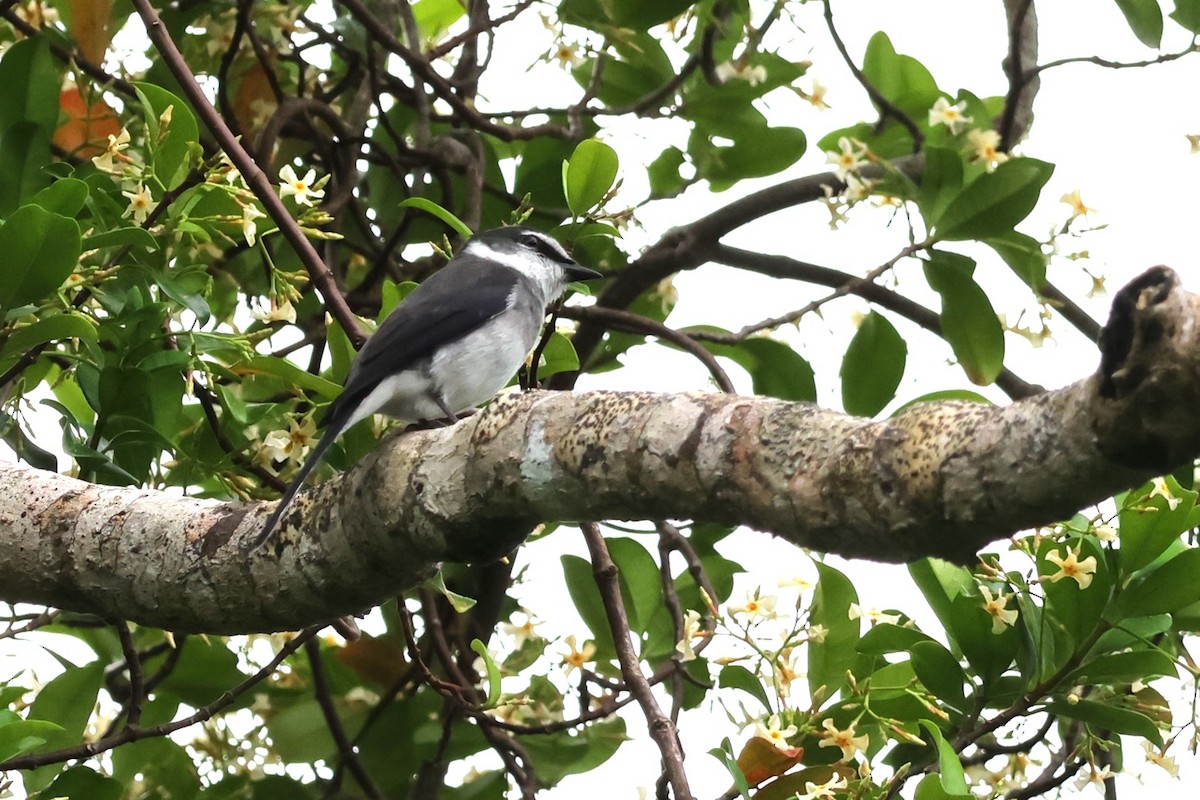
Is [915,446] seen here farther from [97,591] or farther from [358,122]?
[358,122]

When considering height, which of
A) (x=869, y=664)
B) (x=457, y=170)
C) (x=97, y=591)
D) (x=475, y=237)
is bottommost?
(x=869, y=664)

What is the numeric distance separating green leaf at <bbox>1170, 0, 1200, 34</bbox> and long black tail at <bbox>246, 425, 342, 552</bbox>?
1.91 meters

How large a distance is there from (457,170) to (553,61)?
1.13 ft

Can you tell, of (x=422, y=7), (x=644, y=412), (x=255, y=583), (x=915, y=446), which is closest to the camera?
(x=915, y=446)

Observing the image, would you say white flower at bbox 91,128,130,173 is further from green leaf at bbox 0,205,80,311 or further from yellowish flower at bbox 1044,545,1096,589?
yellowish flower at bbox 1044,545,1096,589

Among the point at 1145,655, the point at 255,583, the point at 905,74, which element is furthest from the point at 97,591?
the point at 905,74

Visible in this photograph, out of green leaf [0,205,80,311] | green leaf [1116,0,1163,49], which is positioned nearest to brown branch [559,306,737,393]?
green leaf [0,205,80,311]

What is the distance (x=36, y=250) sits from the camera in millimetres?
2051

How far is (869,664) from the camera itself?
236cm

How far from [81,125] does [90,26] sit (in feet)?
0.70

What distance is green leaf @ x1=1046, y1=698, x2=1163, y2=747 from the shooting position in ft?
6.81

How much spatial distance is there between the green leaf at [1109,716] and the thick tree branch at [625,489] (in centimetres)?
89

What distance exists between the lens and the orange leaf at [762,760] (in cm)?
199

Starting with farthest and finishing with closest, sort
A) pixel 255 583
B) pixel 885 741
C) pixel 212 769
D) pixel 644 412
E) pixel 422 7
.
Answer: pixel 422 7, pixel 212 769, pixel 885 741, pixel 255 583, pixel 644 412
